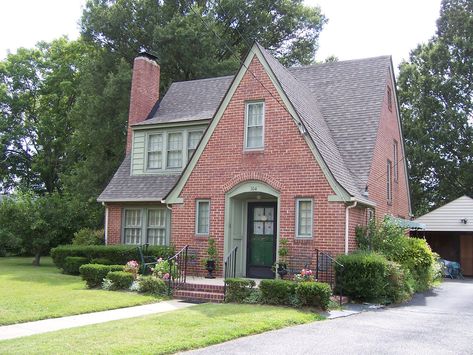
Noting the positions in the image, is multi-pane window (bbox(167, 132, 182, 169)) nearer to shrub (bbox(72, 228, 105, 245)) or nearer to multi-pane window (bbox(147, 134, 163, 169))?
multi-pane window (bbox(147, 134, 163, 169))

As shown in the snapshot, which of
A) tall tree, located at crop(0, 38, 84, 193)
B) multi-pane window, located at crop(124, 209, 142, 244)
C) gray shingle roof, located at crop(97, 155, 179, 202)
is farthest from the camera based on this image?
tall tree, located at crop(0, 38, 84, 193)

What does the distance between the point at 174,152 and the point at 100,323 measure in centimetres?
1161

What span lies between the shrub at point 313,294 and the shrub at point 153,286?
3.91m

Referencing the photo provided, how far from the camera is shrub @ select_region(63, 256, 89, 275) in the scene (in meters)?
19.2

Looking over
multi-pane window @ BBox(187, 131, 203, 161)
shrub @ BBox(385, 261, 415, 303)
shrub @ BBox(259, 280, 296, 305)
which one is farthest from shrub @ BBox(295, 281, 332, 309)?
multi-pane window @ BBox(187, 131, 203, 161)

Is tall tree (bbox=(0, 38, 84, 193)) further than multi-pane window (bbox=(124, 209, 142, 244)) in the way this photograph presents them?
Yes

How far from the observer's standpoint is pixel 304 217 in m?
15.3

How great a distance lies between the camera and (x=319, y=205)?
14.8 metres

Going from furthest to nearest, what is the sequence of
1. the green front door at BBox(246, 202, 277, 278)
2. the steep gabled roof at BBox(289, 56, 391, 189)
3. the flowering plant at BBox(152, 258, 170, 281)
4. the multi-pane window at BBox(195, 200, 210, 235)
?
the steep gabled roof at BBox(289, 56, 391, 189) → the multi-pane window at BBox(195, 200, 210, 235) → the green front door at BBox(246, 202, 277, 278) → the flowering plant at BBox(152, 258, 170, 281)

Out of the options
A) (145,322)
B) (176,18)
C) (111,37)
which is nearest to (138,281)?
(145,322)

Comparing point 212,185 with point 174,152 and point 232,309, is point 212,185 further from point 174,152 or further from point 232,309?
point 232,309

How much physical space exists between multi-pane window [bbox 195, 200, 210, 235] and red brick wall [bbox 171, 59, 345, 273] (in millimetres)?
168

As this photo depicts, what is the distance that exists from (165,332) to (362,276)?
645cm

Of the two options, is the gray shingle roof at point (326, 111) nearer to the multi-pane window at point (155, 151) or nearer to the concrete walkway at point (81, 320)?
the multi-pane window at point (155, 151)
